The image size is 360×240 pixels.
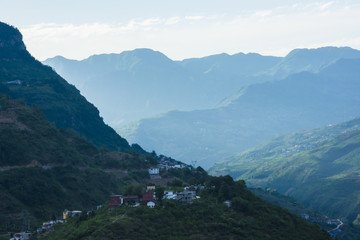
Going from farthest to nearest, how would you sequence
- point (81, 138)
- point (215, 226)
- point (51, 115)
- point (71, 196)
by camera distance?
point (51, 115), point (81, 138), point (71, 196), point (215, 226)

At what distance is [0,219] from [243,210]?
1738 inches

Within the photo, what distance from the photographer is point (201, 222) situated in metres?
84.4

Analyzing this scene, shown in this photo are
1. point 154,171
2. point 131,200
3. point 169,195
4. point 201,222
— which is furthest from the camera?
point 154,171

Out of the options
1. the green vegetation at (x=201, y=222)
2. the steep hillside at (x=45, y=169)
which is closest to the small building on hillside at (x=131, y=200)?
the green vegetation at (x=201, y=222)

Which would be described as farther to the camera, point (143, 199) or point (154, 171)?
point (154, 171)

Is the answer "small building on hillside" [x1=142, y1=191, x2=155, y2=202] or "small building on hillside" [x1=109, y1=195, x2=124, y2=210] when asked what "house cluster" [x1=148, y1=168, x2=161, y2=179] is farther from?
"small building on hillside" [x1=142, y1=191, x2=155, y2=202]

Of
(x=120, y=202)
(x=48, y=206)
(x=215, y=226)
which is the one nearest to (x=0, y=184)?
(x=48, y=206)

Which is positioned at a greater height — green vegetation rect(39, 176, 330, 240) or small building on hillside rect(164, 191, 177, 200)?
small building on hillside rect(164, 191, 177, 200)

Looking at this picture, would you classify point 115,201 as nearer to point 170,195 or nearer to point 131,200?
point 131,200

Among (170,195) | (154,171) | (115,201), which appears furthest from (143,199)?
(154,171)

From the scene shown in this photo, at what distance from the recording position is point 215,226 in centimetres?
8400

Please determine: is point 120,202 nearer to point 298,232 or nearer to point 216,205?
point 216,205

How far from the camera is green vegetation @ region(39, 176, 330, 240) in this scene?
78875 millimetres

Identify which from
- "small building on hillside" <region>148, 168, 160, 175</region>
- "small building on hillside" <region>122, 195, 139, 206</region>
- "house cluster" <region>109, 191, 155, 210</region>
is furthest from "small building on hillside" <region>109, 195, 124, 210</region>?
"small building on hillside" <region>148, 168, 160, 175</region>
